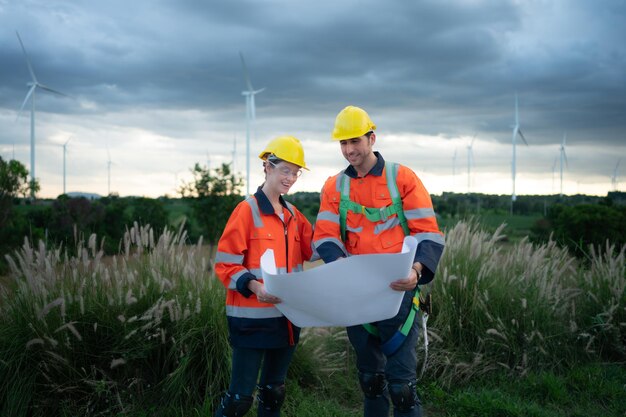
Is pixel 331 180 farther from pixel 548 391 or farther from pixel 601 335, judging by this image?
pixel 601 335

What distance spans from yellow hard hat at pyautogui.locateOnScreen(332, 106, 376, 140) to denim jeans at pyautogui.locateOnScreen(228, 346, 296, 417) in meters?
1.51

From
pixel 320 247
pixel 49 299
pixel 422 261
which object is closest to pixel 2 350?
pixel 49 299

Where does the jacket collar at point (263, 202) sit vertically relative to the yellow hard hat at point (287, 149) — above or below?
below

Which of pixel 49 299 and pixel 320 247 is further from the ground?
pixel 320 247

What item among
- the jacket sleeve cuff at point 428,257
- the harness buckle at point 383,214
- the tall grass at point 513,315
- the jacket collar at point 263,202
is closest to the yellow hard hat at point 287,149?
the jacket collar at point 263,202

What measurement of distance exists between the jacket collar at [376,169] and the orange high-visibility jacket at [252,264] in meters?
0.57

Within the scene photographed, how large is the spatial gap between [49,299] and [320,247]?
2.94 m

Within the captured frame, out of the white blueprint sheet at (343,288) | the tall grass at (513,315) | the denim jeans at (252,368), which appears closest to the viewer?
the white blueprint sheet at (343,288)

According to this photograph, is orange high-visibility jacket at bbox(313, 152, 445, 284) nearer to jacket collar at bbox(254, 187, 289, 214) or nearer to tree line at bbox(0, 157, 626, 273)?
jacket collar at bbox(254, 187, 289, 214)

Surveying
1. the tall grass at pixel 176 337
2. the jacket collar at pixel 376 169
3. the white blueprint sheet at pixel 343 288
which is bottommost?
the tall grass at pixel 176 337

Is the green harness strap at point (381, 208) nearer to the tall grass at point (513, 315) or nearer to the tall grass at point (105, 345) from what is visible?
the tall grass at point (105, 345)

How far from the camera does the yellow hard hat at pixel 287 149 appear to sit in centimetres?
407

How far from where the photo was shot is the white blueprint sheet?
140 inches

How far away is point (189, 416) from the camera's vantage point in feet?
17.4
